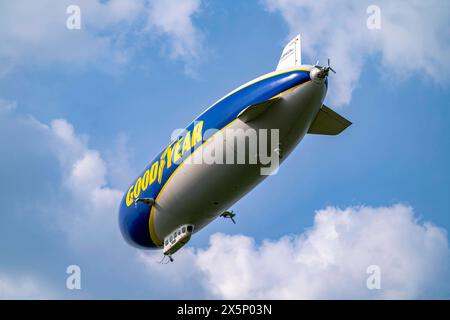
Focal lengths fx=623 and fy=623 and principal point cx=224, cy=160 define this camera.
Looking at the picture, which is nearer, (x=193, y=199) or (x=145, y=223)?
(x=193, y=199)

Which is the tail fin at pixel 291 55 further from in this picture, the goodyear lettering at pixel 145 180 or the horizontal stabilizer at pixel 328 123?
the goodyear lettering at pixel 145 180

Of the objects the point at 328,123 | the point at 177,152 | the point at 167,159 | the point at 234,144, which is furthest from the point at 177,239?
the point at 328,123

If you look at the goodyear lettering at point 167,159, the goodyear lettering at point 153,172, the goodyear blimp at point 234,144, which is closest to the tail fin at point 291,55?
the goodyear blimp at point 234,144

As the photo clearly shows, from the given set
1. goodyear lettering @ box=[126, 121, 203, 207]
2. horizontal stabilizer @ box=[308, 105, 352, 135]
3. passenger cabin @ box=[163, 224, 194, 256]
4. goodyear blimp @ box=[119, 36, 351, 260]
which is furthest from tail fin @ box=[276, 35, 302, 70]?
passenger cabin @ box=[163, 224, 194, 256]

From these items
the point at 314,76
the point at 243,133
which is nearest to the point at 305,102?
the point at 314,76

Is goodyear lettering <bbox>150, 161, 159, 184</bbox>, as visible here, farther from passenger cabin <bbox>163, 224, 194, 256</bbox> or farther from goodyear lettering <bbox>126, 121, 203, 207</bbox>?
passenger cabin <bbox>163, 224, 194, 256</bbox>
